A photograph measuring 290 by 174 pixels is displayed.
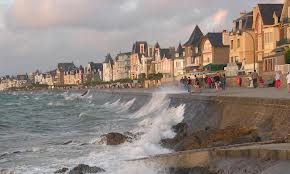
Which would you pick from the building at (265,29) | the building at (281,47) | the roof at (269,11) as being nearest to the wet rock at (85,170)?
the building at (281,47)

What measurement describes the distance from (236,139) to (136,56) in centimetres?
17356

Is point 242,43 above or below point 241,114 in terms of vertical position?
above

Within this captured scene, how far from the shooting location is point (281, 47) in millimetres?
56875

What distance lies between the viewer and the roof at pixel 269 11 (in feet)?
227

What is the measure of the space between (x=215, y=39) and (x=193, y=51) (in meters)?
14.1

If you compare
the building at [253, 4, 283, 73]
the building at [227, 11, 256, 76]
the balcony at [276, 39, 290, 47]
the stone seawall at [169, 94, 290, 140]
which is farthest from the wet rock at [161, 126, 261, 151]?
the building at [227, 11, 256, 76]

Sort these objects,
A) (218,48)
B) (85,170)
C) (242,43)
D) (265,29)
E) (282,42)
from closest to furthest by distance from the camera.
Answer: (85,170) < (282,42) < (265,29) < (242,43) < (218,48)

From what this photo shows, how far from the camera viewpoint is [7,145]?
29109mm

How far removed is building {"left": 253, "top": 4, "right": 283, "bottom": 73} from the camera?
64.8 meters

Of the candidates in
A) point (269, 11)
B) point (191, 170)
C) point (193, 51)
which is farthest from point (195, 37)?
point (191, 170)

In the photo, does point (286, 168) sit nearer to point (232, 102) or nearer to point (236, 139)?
point (236, 139)

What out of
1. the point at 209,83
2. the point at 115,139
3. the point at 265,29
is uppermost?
the point at 265,29

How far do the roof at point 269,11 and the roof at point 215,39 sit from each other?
25273 mm

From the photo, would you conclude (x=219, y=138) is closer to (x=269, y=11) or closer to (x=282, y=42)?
(x=282, y=42)
